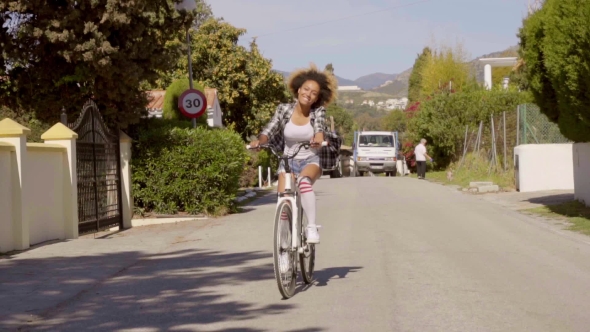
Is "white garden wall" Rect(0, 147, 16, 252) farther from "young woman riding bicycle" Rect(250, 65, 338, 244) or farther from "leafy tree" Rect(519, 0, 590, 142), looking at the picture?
"leafy tree" Rect(519, 0, 590, 142)

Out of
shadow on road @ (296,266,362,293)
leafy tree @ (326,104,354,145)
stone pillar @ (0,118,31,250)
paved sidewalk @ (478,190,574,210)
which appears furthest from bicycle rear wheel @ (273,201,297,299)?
leafy tree @ (326,104,354,145)

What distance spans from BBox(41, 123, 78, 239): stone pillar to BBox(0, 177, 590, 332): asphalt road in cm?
70

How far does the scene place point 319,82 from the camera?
8.45 m

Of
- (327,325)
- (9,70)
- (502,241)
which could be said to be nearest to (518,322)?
(327,325)

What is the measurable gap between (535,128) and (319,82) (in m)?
16.2

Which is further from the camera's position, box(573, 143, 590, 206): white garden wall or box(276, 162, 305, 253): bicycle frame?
box(573, 143, 590, 206): white garden wall

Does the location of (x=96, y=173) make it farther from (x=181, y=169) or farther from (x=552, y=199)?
(x=552, y=199)

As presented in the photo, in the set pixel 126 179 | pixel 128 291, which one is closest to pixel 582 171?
pixel 126 179

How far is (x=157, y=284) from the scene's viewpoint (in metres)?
8.51

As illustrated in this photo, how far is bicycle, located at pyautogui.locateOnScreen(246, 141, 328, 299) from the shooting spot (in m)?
7.31

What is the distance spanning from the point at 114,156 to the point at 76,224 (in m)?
2.73

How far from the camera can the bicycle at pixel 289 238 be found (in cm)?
731

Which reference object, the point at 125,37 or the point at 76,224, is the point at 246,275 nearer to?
the point at 76,224

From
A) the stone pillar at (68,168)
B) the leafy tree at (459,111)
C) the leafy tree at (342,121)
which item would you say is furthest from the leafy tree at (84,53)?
the leafy tree at (342,121)
